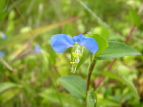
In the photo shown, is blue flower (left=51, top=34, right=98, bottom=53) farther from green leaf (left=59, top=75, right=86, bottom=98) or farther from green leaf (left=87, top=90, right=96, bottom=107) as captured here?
green leaf (left=59, top=75, right=86, bottom=98)

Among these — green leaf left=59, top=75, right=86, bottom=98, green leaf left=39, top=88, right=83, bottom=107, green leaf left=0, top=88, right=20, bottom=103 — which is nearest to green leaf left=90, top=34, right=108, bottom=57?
green leaf left=59, top=75, right=86, bottom=98

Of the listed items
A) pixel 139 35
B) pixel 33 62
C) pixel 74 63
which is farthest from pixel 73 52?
pixel 139 35

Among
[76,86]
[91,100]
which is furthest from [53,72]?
[91,100]

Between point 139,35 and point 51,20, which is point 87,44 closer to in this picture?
point 139,35

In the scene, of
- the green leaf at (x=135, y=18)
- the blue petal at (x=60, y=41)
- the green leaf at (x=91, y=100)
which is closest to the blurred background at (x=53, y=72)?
the green leaf at (x=135, y=18)

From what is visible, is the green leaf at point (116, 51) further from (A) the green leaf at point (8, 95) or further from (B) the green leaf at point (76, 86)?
(A) the green leaf at point (8, 95)

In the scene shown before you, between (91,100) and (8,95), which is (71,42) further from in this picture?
(8,95)
